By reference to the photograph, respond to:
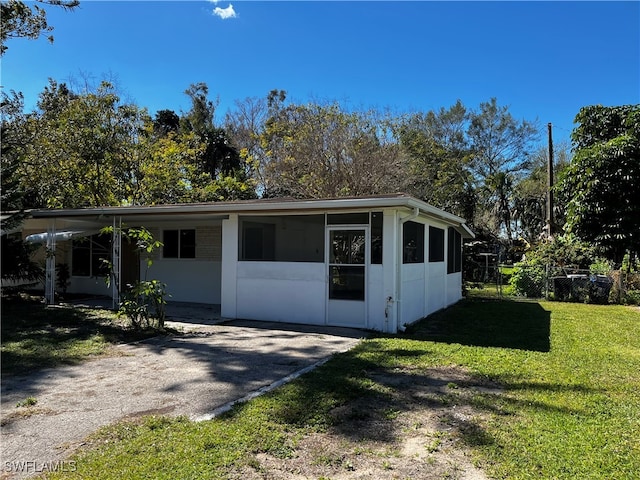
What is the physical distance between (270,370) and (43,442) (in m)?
2.76

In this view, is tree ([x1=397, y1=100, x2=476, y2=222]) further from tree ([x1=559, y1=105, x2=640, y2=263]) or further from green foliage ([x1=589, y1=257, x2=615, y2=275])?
green foliage ([x1=589, y1=257, x2=615, y2=275])

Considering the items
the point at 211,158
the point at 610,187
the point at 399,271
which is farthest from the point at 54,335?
the point at 211,158

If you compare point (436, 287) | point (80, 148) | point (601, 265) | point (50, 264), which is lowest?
point (436, 287)

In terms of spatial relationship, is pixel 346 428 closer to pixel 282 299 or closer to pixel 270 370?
pixel 270 370

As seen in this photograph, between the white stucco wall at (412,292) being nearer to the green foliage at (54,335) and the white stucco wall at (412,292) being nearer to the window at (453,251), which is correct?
the window at (453,251)

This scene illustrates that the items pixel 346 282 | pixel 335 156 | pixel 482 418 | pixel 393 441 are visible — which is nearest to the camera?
pixel 393 441

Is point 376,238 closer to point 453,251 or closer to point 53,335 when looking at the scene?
point 53,335

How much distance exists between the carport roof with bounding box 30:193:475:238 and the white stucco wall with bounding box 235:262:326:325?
121 centimetres

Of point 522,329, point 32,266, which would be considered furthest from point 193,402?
point 32,266

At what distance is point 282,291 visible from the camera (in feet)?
31.8

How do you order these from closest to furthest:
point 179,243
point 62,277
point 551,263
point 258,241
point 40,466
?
point 40,466, point 258,241, point 179,243, point 62,277, point 551,263

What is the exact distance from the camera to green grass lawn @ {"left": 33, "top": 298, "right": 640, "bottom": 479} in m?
3.27

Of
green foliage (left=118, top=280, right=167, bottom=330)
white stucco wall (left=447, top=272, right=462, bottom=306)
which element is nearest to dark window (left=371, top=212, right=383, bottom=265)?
green foliage (left=118, top=280, right=167, bottom=330)

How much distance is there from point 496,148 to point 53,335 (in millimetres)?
29119
